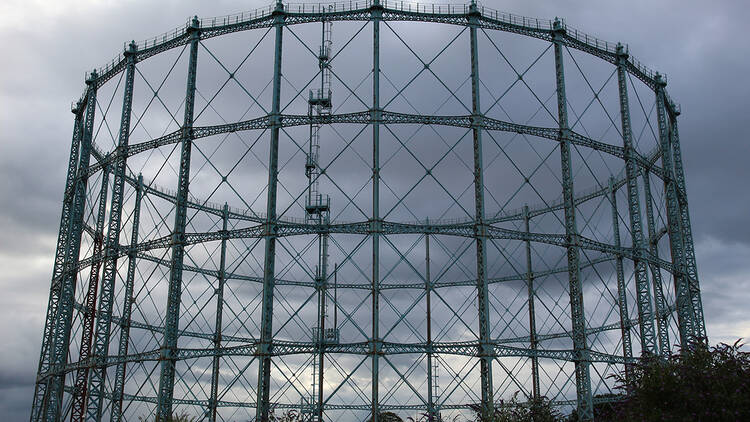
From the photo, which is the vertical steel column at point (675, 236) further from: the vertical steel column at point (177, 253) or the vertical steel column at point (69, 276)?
the vertical steel column at point (69, 276)

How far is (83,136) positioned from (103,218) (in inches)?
203

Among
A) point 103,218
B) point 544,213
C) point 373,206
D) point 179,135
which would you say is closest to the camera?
point 373,206

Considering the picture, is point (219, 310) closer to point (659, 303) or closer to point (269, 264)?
point (269, 264)

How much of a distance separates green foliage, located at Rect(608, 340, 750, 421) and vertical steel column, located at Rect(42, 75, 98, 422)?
1129 inches

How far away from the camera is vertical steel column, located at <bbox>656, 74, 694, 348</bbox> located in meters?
39.2

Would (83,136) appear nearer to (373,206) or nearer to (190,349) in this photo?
(190,349)

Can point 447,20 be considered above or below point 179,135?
above

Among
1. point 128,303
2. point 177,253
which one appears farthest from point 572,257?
point 128,303

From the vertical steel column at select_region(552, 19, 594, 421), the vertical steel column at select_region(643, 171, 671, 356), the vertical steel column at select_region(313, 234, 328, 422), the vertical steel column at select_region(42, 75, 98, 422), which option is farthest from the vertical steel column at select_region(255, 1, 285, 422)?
the vertical steel column at select_region(643, 171, 671, 356)

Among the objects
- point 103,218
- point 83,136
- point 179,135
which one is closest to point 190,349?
point 179,135

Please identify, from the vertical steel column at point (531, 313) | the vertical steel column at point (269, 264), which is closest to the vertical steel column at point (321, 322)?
the vertical steel column at point (269, 264)

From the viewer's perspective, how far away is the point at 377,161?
30.9m

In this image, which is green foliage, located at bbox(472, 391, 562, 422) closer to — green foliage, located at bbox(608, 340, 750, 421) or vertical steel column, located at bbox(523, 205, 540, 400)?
green foliage, located at bbox(608, 340, 750, 421)

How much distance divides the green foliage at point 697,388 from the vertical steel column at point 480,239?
9.75m
